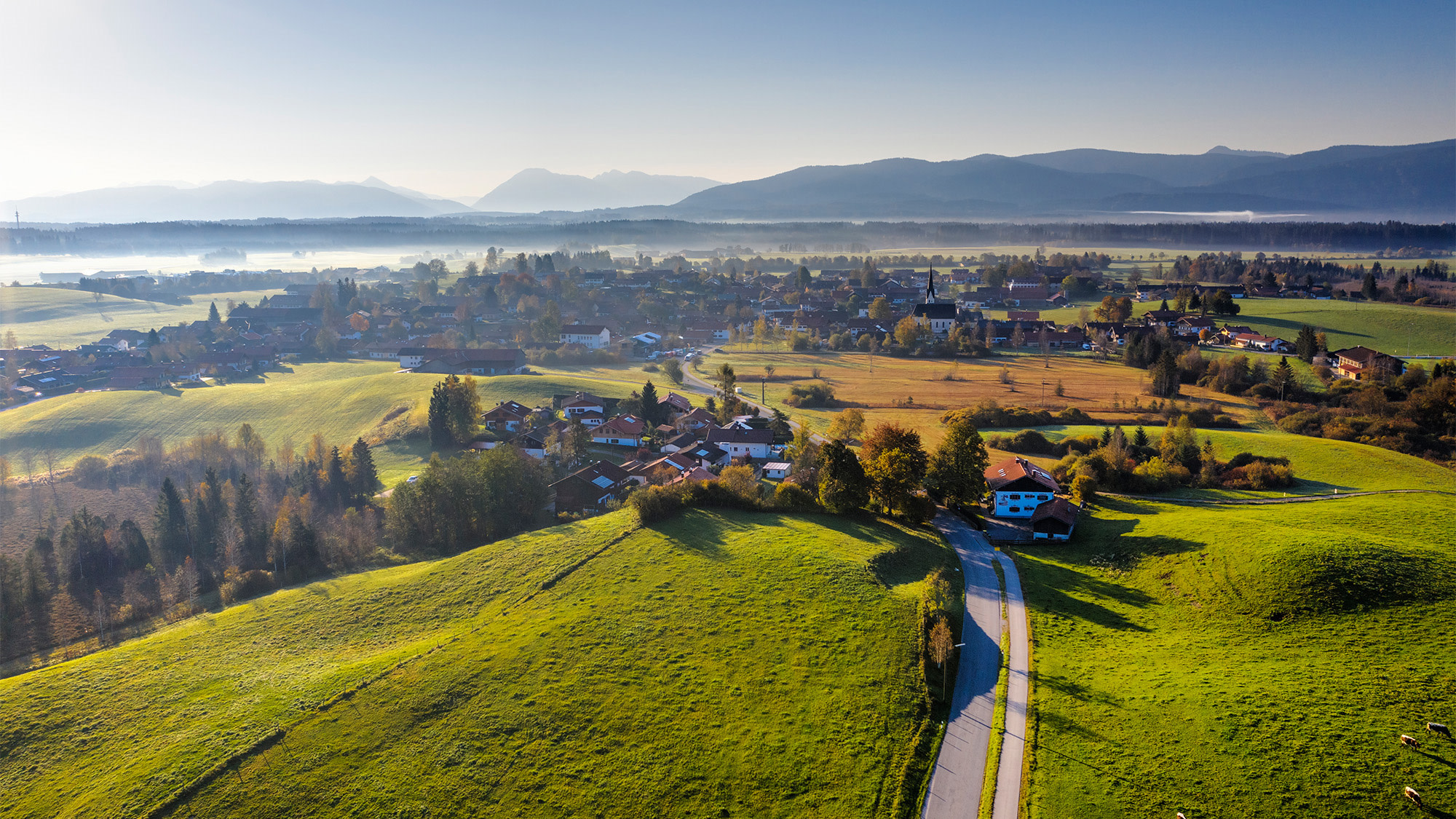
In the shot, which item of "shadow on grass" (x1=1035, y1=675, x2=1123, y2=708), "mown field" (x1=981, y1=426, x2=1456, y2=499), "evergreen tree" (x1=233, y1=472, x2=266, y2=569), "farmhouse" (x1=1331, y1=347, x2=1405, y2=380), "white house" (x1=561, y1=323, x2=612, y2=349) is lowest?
"evergreen tree" (x1=233, y1=472, x2=266, y2=569)

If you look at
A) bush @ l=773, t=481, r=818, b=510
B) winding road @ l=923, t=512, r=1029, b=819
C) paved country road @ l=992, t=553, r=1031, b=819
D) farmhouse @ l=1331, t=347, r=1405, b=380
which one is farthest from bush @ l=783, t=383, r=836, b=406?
farmhouse @ l=1331, t=347, r=1405, b=380

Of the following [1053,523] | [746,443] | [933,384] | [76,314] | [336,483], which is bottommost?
[336,483]

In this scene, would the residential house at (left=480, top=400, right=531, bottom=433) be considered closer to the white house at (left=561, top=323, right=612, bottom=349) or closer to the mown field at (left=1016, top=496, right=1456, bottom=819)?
the white house at (left=561, top=323, right=612, bottom=349)

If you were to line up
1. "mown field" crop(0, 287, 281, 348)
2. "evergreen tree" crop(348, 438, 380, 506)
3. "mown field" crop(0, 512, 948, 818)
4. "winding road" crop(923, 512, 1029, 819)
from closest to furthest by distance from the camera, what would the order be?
1. "winding road" crop(923, 512, 1029, 819)
2. "mown field" crop(0, 512, 948, 818)
3. "evergreen tree" crop(348, 438, 380, 506)
4. "mown field" crop(0, 287, 281, 348)

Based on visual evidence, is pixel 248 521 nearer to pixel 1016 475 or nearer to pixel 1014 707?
pixel 1014 707

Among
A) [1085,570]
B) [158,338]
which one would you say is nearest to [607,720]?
[1085,570]

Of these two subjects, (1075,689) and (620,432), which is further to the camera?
(620,432)

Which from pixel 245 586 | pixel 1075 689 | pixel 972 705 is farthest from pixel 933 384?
pixel 245 586
